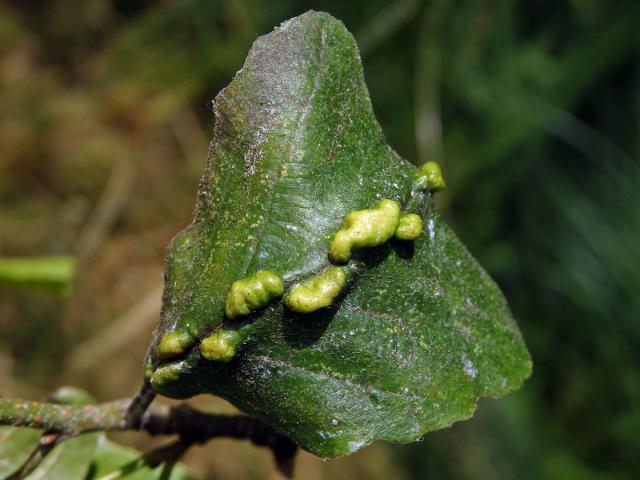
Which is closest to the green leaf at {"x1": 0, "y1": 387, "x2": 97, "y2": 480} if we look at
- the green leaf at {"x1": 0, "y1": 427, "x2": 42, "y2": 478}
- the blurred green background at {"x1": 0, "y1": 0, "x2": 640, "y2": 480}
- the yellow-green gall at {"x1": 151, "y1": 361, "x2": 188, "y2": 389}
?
the green leaf at {"x1": 0, "y1": 427, "x2": 42, "y2": 478}

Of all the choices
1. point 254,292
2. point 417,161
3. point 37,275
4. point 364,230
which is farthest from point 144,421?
point 417,161

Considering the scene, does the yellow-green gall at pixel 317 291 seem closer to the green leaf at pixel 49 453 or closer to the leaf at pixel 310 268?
the leaf at pixel 310 268

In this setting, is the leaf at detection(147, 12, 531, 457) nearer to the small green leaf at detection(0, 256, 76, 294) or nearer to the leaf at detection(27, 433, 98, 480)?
the leaf at detection(27, 433, 98, 480)

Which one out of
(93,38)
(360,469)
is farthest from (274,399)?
(93,38)

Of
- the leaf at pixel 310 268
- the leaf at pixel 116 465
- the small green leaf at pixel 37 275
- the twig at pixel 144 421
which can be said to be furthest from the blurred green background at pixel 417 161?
the leaf at pixel 310 268

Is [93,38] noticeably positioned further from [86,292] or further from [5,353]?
[5,353]
